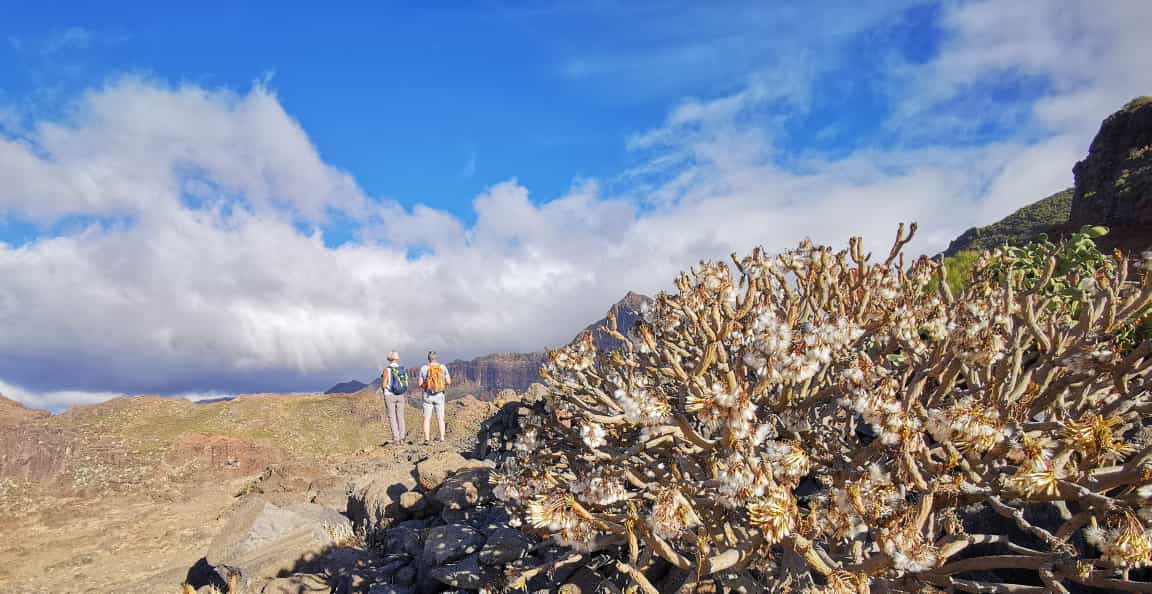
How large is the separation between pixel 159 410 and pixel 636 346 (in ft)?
113

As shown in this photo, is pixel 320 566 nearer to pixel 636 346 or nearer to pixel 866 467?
pixel 636 346

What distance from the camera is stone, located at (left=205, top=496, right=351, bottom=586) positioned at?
9141 millimetres

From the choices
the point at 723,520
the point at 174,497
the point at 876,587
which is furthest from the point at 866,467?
the point at 174,497

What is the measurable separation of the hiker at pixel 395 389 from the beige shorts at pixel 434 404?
2.99 feet

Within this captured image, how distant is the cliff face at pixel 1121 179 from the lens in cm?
1484

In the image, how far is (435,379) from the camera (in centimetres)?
1812

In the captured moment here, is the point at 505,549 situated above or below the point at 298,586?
above

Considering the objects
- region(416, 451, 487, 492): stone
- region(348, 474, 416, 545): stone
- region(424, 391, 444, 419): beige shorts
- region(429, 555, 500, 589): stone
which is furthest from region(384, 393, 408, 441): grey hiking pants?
region(429, 555, 500, 589): stone

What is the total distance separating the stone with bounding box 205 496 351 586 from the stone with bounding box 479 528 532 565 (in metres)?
4.33

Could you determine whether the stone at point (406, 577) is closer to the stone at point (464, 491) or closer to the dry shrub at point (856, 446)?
the stone at point (464, 491)

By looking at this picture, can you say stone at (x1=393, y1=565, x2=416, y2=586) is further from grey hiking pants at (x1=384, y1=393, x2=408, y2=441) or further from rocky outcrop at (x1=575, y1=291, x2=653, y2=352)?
grey hiking pants at (x1=384, y1=393, x2=408, y2=441)

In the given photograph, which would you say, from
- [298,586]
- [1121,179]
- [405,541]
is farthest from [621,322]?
[1121,179]

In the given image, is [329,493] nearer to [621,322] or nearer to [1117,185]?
[621,322]

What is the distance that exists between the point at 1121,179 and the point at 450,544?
2249cm
